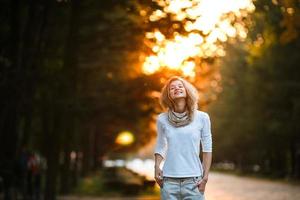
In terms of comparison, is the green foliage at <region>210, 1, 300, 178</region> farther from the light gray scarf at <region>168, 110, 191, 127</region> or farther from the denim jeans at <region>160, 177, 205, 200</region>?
the denim jeans at <region>160, 177, 205, 200</region>

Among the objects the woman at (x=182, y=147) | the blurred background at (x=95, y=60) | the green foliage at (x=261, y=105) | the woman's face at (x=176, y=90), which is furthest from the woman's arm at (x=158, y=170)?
the green foliage at (x=261, y=105)

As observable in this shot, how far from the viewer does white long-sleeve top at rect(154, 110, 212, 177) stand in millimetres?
5258

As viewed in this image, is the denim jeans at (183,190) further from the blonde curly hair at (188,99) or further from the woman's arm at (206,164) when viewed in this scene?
the blonde curly hair at (188,99)

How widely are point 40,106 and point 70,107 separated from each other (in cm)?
87

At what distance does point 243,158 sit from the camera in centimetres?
7306

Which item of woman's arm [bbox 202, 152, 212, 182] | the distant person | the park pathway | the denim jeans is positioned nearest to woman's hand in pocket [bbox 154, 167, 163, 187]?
the denim jeans

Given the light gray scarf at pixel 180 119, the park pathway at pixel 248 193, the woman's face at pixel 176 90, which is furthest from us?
the park pathway at pixel 248 193

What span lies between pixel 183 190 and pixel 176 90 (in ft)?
Answer: 2.68

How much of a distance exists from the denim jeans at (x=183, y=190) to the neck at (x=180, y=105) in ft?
1.84

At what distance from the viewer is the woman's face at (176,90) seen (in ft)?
17.7

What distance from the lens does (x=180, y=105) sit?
A: 17.7 ft

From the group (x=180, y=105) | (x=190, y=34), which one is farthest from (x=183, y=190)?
(x=190, y=34)

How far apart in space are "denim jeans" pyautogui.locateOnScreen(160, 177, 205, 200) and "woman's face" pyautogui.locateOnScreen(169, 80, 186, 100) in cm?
67

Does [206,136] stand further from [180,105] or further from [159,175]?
[159,175]
